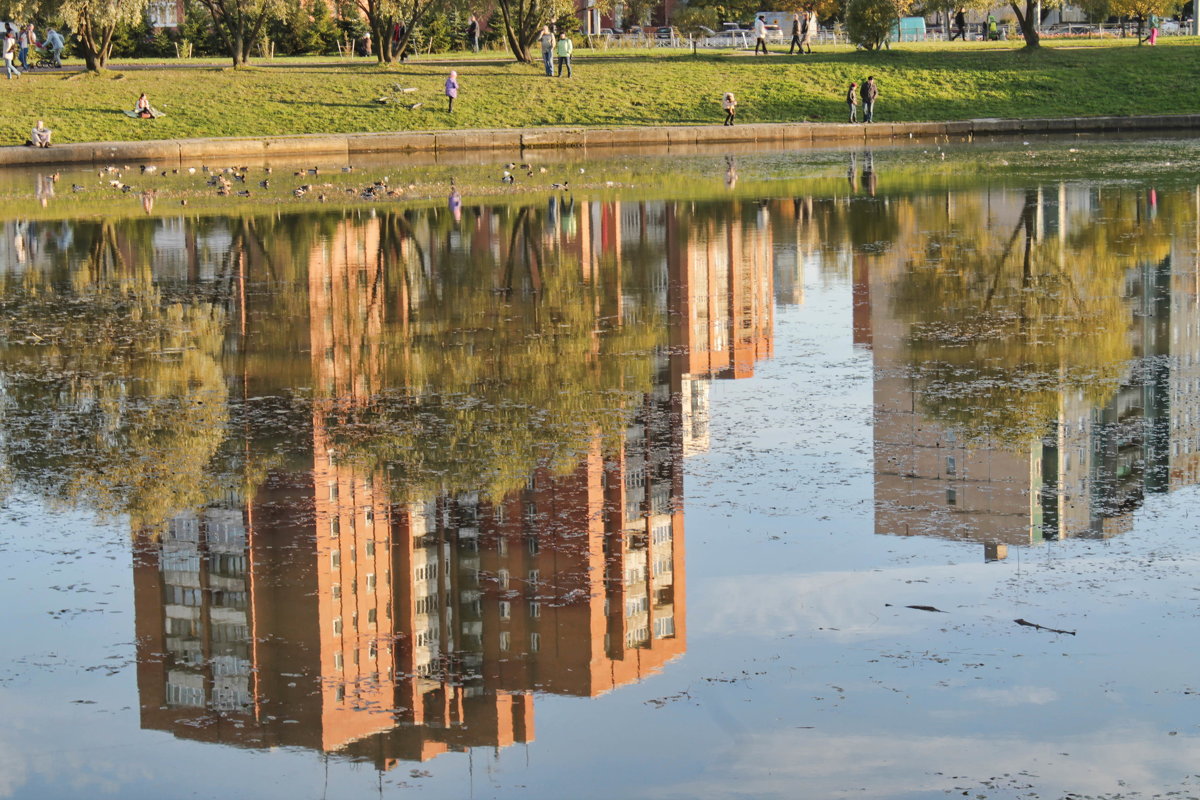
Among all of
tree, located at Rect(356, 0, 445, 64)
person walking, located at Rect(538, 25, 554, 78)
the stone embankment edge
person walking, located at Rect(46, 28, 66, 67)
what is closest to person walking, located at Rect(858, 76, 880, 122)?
the stone embankment edge

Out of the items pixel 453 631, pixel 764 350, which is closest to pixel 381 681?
pixel 453 631

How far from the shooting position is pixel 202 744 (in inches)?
225

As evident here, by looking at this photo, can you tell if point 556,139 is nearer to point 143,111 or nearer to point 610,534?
point 143,111

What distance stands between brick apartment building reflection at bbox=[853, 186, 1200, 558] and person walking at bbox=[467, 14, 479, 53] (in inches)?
2076

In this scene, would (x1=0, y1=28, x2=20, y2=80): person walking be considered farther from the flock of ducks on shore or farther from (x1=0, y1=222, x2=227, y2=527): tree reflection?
(x1=0, y1=222, x2=227, y2=527): tree reflection

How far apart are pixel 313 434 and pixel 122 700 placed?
402 centimetres

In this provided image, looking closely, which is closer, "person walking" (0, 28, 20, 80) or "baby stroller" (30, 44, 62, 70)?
"person walking" (0, 28, 20, 80)

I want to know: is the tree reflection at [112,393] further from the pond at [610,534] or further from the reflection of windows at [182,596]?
the reflection of windows at [182,596]

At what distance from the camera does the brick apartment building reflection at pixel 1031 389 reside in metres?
8.15

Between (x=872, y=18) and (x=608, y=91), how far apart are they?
38.1ft

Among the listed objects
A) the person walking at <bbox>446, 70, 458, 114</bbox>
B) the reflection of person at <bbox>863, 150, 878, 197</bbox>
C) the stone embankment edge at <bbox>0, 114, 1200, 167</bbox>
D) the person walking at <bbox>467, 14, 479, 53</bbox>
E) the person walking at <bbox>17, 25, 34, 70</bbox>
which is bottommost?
the reflection of person at <bbox>863, 150, 878, 197</bbox>

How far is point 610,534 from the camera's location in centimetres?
781

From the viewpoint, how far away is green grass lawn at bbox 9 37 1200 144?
49.2 meters

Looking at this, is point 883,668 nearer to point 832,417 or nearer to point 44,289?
point 832,417
